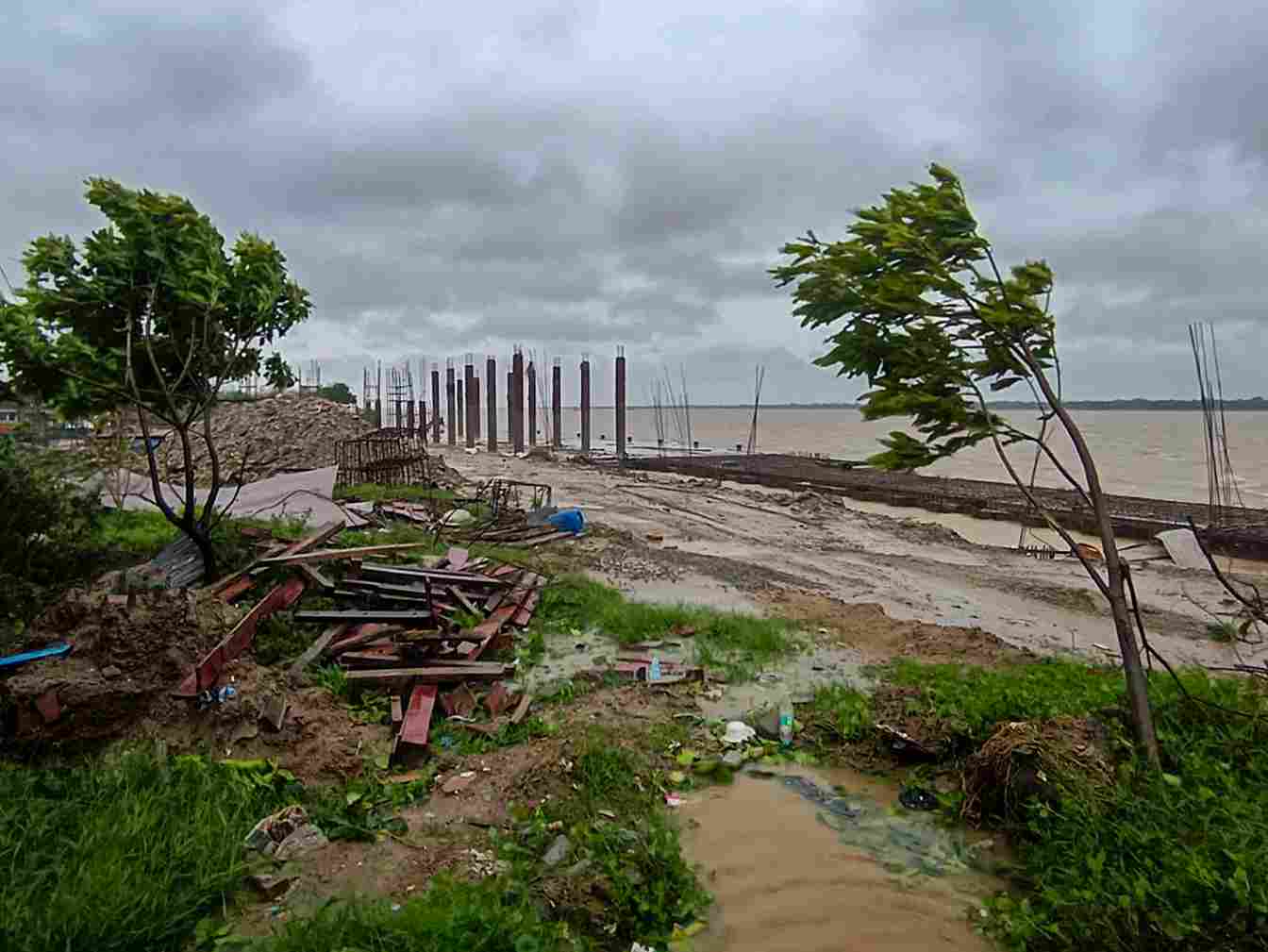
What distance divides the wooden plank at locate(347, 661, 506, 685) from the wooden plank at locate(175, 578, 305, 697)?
0.90 metres

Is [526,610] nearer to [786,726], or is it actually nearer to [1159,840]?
[786,726]

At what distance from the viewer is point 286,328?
373 inches

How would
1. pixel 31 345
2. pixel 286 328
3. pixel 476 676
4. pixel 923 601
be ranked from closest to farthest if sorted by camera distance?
1. pixel 476 676
2. pixel 31 345
3. pixel 286 328
4. pixel 923 601

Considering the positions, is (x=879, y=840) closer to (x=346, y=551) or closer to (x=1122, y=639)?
(x=1122, y=639)

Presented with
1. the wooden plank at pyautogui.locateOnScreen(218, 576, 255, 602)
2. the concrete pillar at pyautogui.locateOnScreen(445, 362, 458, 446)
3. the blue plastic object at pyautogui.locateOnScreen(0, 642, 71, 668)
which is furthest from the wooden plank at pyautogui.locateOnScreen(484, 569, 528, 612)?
the concrete pillar at pyautogui.locateOnScreen(445, 362, 458, 446)

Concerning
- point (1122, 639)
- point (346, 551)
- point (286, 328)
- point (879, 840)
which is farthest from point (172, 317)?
point (1122, 639)

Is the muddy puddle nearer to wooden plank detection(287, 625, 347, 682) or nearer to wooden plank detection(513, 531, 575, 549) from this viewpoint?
wooden plank detection(287, 625, 347, 682)

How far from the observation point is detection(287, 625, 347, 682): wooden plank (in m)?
6.21

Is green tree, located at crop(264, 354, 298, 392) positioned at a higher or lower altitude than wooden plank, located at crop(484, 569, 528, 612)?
higher

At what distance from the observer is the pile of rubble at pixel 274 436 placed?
70.3ft

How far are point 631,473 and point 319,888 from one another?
25.3 m

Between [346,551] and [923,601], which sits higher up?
[346,551]

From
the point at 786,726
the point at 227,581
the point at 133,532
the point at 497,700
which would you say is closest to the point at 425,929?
the point at 497,700

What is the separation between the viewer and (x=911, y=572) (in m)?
13.0
